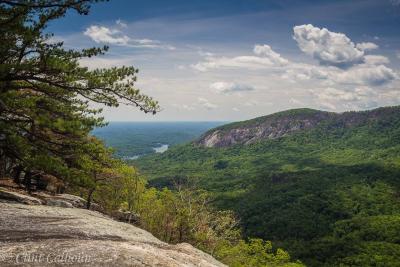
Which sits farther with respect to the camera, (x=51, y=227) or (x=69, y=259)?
(x=51, y=227)

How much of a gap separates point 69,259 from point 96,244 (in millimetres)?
1589

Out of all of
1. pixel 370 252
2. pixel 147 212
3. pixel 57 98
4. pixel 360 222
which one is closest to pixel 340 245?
pixel 370 252

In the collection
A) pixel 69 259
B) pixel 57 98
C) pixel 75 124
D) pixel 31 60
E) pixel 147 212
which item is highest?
pixel 31 60

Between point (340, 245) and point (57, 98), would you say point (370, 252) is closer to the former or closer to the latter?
point (340, 245)

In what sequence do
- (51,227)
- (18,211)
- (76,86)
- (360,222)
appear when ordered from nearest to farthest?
(51,227), (18,211), (76,86), (360,222)

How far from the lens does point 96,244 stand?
14.4 metres

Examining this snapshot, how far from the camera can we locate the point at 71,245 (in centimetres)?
1410

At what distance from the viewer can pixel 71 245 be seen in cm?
1410

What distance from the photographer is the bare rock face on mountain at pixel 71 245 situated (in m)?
→ 12.9

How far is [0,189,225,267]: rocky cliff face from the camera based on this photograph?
12.9 metres

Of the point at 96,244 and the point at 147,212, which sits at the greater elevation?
the point at 96,244

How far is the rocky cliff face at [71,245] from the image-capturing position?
12859 millimetres

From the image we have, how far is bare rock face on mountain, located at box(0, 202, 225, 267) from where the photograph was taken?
12.9 meters

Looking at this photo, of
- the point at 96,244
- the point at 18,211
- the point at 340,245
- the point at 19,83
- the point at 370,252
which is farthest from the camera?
the point at 340,245
